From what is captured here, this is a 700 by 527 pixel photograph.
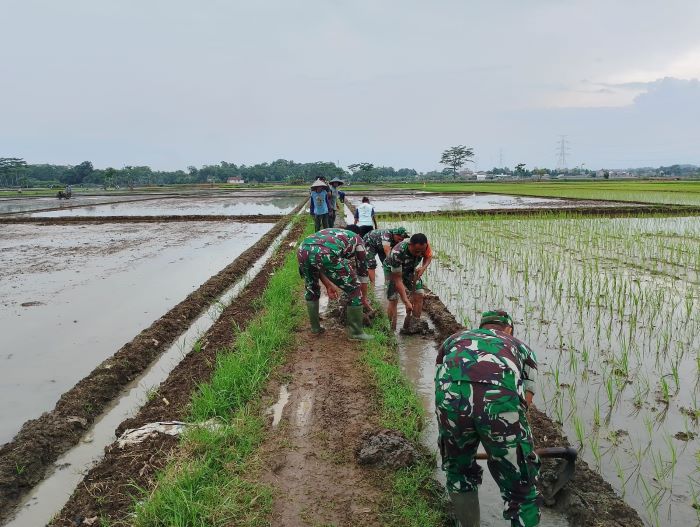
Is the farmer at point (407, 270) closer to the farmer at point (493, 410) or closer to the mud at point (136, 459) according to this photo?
the mud at point (136, 459)

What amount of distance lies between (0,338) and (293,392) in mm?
3832

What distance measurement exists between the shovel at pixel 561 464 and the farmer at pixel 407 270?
208cm

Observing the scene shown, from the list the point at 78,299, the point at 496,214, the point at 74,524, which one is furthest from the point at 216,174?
the point at 74,524

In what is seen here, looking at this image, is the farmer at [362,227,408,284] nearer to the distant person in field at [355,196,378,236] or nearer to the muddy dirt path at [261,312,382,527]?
the muddy dirt path at [261,312,382,527]

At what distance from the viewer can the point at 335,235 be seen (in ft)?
15.7

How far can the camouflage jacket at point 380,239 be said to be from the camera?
5.23 m

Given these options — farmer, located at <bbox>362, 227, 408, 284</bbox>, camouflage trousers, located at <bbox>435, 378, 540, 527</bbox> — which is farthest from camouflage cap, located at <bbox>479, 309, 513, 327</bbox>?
farmer, located at <bbox>362, 227, 408, 284</bbox>

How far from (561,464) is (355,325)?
2.59 metres

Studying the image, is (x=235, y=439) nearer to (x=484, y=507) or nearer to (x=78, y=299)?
(x=484, y=507)

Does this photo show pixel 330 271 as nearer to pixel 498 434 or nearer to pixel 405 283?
pixel 405 283

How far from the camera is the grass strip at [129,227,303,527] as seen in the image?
2484mm

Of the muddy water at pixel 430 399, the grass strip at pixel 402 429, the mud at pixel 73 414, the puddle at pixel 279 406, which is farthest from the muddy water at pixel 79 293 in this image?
the muddy water at pixel 430 399

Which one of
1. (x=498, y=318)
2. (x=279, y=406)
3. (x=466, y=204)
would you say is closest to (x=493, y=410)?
(x=498, y=318)

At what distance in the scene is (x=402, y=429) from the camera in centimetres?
333
